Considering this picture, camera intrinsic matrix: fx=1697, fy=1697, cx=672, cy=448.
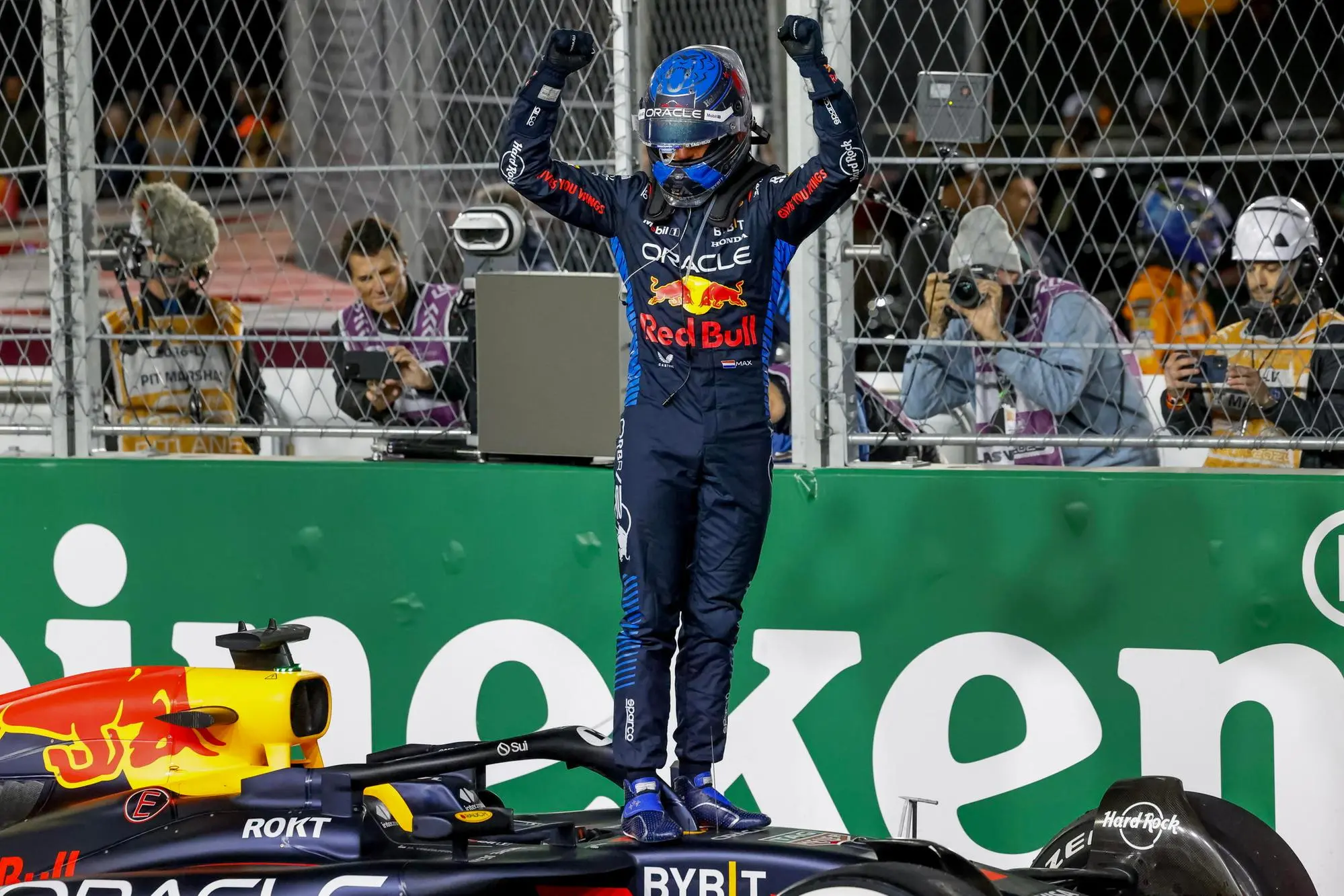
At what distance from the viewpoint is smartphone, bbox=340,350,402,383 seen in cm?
454

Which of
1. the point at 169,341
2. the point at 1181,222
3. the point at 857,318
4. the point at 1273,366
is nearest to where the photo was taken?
the point at 1273,366

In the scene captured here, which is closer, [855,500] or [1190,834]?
[1190,834]

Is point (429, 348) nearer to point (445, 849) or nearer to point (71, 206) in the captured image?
point (71, 206)

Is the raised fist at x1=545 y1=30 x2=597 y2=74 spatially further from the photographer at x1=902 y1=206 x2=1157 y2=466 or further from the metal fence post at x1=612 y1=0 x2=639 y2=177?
the photographer at x1=902 y1=206 x2=1157 y2=466

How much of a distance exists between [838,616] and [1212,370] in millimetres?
1115

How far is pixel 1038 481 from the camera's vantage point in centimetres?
411

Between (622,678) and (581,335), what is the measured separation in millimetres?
1222

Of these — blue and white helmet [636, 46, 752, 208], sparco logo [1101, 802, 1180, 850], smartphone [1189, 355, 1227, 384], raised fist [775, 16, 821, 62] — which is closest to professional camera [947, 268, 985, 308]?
smartphone [1189, 355, 1227, 384]

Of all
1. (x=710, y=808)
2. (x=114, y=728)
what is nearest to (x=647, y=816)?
(x=710, y=808)

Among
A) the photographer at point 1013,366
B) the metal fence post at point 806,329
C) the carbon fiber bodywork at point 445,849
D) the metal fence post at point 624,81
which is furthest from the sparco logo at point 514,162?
the photographer at point 1013,366

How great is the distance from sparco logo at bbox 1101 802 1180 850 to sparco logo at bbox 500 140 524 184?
1.76 m

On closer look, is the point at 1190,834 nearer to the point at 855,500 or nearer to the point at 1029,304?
the point at 855,500

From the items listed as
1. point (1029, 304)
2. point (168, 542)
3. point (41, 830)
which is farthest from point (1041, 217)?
point (41, 830)

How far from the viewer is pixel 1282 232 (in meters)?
4.42
